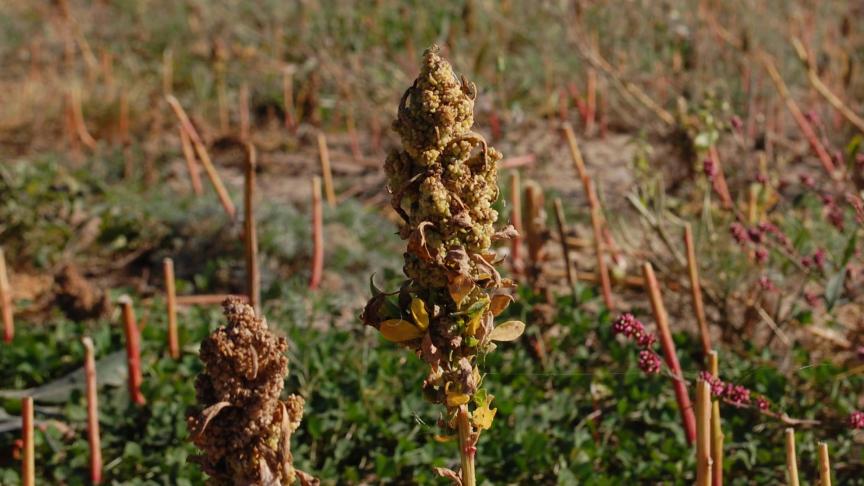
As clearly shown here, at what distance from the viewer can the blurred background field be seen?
10.7 feet

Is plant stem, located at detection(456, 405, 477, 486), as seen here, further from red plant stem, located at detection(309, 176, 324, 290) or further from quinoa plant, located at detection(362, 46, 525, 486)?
red plant stem, located at detection(309, 176, 324, 290)

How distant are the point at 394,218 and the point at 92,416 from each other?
2731 millimetres

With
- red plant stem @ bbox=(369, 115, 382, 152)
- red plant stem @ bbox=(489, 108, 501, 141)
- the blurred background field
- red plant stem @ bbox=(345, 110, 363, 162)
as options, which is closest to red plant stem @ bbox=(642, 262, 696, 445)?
the blurred background field

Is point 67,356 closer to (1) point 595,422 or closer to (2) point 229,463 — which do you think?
(1) point 595,422

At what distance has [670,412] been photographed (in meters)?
3.35

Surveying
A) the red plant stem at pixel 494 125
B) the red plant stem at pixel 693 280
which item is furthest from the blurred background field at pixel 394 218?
the red plant stem at pixel 693 280

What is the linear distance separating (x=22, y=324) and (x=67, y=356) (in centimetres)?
59

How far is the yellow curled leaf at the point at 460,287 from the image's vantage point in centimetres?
172

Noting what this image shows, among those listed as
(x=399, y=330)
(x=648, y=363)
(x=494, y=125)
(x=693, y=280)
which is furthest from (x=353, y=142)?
(x=399, y=330)

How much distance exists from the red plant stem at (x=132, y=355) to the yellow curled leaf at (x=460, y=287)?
1.64 metres

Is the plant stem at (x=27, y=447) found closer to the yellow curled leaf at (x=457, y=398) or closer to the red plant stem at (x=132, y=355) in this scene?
the red plant stem at (x=132, y=355)

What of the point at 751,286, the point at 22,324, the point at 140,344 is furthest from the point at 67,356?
the point at 751,286

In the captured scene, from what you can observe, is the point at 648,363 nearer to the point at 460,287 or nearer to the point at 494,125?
the point at 460,287

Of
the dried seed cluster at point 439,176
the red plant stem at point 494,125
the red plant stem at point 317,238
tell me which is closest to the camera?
the dried seed cluster at point 439,176
